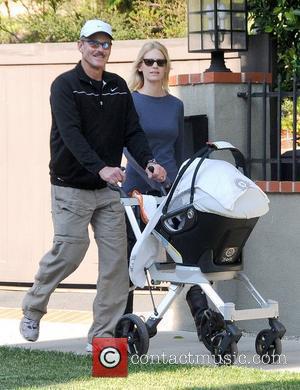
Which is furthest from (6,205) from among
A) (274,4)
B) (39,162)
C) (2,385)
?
(2,385)

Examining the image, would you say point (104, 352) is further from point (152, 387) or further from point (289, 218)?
point (289, 218)

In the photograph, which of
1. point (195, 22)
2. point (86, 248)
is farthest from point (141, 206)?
point (195, 22)

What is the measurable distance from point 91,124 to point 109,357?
1.62m

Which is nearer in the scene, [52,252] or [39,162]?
[52,252]

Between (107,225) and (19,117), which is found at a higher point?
(19,117)

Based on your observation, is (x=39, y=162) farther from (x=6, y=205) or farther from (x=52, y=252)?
(x=52, y=252)

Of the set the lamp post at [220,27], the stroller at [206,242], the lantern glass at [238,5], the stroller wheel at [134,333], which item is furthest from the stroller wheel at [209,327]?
the lantern glass at [238,5]

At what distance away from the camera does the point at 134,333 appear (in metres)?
7.11

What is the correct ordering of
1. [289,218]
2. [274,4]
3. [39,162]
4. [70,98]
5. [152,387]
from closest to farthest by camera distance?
1. [152,387]
2. [70,98]
3. [289,218]
4. [274,4]
5. [39,162]

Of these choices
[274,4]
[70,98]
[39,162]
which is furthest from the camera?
[39,162]

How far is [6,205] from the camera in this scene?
10414mm

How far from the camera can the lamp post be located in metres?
8.43

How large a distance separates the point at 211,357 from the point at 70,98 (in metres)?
1.76

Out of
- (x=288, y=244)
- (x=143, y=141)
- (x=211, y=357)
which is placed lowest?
(x=211, y=357)
